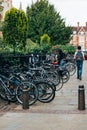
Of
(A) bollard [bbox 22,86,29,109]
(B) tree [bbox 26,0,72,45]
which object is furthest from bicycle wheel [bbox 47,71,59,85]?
(B) tree [bbox 26,0,72,45]

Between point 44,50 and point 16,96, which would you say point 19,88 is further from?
point 44,50

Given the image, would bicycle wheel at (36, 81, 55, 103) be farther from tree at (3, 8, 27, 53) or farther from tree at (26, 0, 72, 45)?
tree at (26, 0, 72, 45)

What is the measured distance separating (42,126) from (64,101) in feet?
15.4

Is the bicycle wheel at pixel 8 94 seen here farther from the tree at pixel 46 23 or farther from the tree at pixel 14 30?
the tree at pixel 46 23

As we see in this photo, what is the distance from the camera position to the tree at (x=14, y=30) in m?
23.8

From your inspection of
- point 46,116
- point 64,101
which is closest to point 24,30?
point 64,101

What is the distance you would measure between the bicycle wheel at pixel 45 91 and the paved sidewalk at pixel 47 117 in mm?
195

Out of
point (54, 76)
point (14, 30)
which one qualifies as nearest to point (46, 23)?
point (14, 30)

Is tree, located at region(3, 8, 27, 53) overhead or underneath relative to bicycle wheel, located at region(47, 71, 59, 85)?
overhead

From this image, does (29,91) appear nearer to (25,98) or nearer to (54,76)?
(25,98)

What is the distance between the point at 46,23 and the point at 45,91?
45.6 meters

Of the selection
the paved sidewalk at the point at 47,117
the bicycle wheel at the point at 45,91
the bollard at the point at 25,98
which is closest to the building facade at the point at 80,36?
the bicycle wheel at the point at 45,91

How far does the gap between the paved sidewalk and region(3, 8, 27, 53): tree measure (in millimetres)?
10165

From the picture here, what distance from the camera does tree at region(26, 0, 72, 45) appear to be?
191 feet
